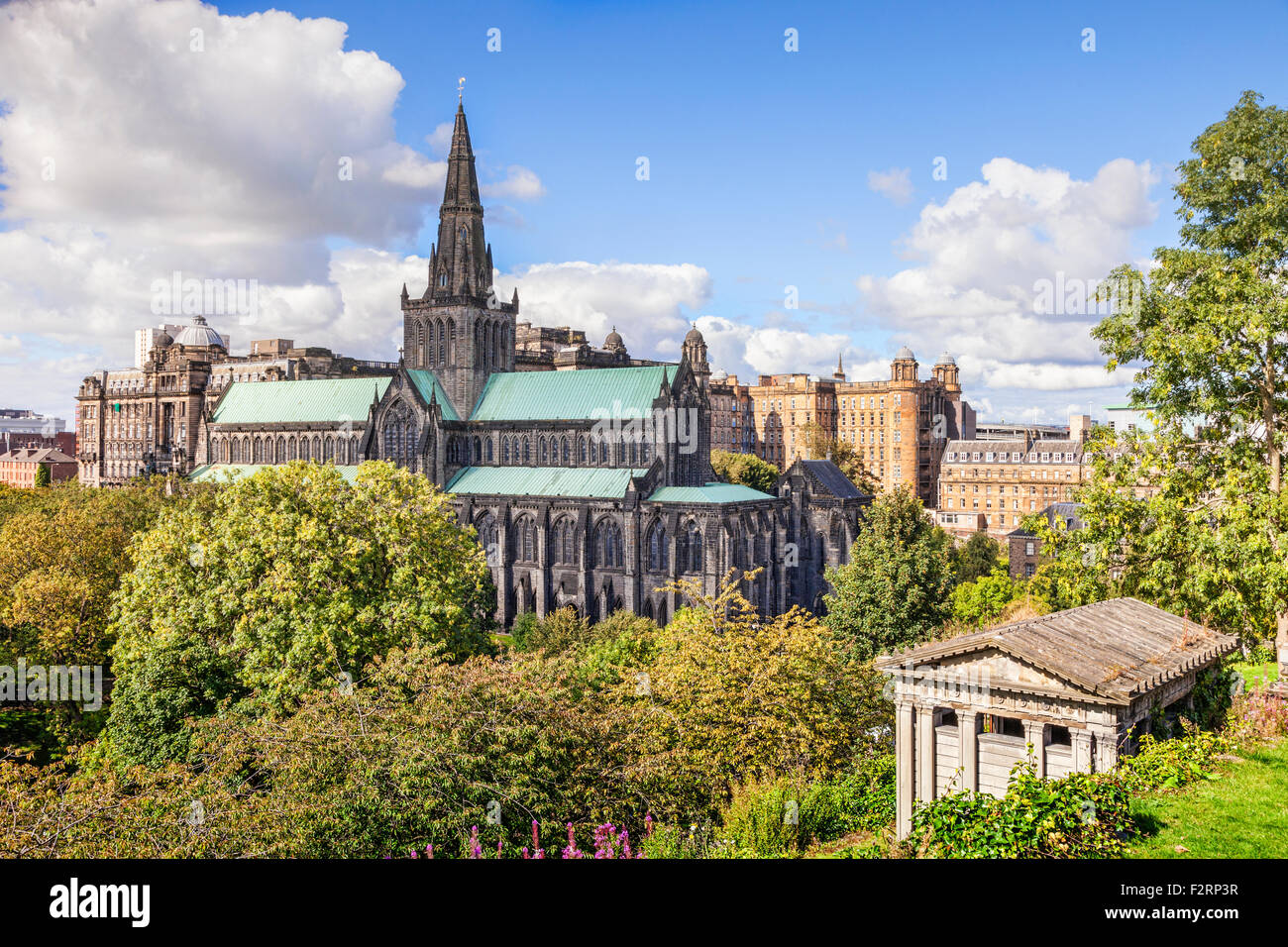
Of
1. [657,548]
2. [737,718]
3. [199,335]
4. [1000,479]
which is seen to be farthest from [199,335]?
[737,718]

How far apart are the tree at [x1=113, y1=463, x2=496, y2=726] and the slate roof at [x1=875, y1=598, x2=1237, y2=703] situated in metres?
16.7

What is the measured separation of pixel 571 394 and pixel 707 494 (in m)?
16.0

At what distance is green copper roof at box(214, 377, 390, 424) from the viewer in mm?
84000

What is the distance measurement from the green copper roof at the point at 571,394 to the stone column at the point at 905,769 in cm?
5301

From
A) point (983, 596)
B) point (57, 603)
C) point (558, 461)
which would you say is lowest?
point (983, 596)

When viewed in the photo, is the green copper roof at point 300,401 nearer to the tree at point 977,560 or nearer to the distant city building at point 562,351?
the distant city building at point 562,351

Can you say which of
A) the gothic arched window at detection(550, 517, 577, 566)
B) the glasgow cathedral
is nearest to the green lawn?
the glasgow cathedral

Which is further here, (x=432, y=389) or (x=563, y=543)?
(x=432, y=389)

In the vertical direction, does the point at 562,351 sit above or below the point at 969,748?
above

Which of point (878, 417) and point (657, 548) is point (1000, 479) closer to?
point (878, 417)

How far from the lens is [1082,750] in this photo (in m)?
14.9

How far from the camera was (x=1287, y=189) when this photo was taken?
77.2 ft

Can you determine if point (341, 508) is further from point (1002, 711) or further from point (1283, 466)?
point (1283, 466)

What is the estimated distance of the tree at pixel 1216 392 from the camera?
910 inches
